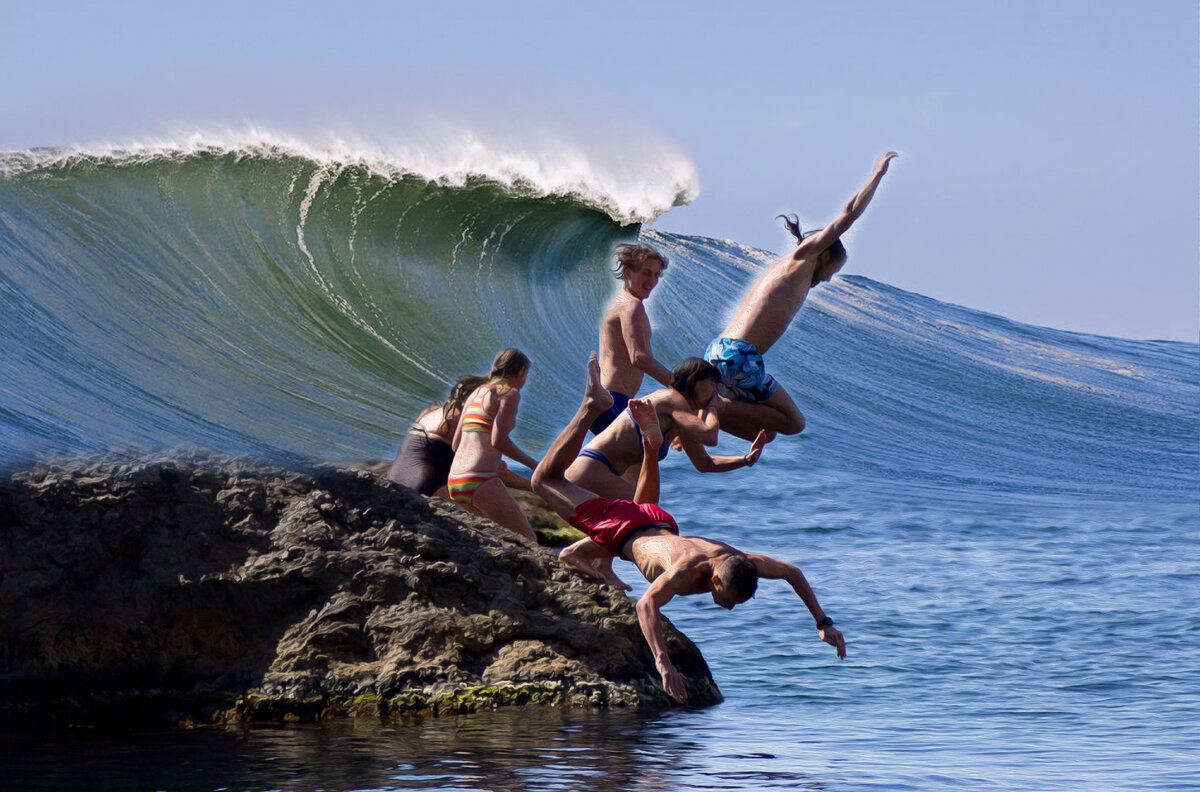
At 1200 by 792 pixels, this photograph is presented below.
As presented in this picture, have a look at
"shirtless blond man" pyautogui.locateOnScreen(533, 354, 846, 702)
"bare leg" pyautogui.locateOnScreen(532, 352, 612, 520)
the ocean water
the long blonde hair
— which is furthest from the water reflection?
the long blonde hair

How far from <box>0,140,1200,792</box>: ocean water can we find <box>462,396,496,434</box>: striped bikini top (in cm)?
77

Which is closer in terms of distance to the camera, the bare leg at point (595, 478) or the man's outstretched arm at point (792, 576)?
the man's outstretched arm at point (792, 576)

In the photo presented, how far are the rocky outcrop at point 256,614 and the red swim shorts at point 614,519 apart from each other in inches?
11.6

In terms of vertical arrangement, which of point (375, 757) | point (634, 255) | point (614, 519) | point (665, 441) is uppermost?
point (634, 255)

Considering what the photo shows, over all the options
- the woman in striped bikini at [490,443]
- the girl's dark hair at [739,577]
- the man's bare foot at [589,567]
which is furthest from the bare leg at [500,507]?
the girl's dark hair at [739,577]

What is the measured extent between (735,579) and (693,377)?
91cm

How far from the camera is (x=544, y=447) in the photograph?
12781 millimetres

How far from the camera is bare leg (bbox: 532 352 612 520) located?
602cm

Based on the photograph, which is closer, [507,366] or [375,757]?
[375,757]

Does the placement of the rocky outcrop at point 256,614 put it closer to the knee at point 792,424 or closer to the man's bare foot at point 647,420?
the man's bare foot at point 647,420

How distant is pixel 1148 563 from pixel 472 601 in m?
6.51

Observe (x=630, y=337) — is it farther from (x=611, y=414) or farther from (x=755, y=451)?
(x=755, y=451)

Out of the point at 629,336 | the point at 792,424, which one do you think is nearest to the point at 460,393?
the point at 629,336

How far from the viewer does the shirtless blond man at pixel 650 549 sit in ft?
17.8
